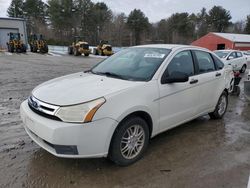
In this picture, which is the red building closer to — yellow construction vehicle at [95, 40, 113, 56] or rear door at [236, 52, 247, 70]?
yellow construction vehicle at [95, 40, 113, 56]

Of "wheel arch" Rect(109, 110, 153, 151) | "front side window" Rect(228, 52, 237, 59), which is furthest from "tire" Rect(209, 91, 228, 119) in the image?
"front side window" Rect(228, 52, 237, 59)

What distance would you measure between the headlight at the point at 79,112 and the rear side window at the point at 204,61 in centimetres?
257

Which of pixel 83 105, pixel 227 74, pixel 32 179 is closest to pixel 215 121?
pixel 227 74

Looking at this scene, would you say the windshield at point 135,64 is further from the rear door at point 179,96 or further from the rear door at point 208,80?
the rear door at point 208,80

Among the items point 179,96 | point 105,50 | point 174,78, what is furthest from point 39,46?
point 174,78

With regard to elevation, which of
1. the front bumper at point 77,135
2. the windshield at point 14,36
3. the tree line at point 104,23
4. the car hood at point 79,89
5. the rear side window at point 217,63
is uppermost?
the tree line at point 104,23

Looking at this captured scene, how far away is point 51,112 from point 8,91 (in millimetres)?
5986

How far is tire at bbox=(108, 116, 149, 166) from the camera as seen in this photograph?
3.21m

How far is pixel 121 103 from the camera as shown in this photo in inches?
124

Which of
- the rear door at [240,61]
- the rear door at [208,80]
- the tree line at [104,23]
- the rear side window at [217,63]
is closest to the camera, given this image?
the rear door at [208,80]

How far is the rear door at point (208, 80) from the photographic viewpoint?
4684 millimetres

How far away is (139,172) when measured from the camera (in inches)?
131

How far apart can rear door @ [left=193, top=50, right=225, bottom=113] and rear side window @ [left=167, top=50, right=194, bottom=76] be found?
218mm

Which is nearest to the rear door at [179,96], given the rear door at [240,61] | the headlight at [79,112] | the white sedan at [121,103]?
the white sedan at [121,103]
